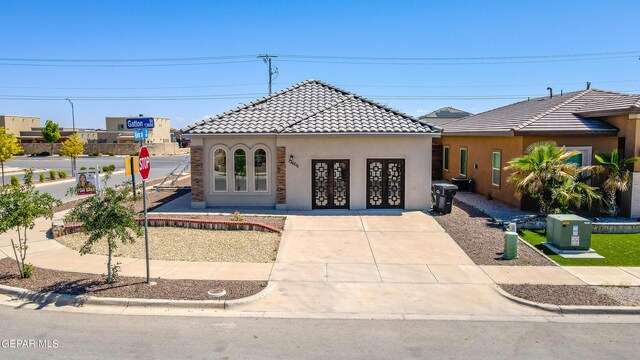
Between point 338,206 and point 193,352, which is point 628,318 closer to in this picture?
point 193,352

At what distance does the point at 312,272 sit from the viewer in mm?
10609

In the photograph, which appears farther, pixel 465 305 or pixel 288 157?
pixel 288 157

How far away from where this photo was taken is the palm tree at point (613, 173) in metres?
15.7

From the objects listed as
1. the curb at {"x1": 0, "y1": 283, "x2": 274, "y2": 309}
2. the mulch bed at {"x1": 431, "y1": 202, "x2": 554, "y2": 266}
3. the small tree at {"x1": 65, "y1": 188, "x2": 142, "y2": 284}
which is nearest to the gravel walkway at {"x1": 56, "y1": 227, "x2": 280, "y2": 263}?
the small tree at {"x1": 65, "y1": 188, "x2": 142, "y2": 284}

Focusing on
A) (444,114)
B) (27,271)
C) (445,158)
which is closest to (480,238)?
(27,271)

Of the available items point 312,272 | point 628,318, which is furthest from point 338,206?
point 628,318

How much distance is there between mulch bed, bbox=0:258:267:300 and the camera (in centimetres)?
890

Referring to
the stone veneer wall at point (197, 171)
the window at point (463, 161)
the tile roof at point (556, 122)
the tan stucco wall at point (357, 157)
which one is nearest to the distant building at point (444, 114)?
the window at point (463, 161)

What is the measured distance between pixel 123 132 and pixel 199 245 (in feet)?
270

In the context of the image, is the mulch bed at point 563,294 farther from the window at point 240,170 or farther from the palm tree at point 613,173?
the window at point 240,170

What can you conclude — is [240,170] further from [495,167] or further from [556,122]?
[556,122]

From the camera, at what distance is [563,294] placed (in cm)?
924

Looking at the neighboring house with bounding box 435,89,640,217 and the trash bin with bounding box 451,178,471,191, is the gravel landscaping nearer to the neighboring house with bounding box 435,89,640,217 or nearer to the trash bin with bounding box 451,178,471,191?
the neighboring house with bounding box 435,89,640,217

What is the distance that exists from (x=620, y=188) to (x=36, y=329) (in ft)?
53.3
